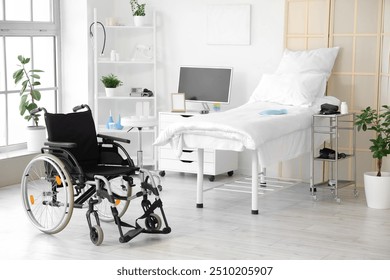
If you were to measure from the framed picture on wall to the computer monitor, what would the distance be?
16 cm

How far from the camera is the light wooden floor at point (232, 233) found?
4.95 m

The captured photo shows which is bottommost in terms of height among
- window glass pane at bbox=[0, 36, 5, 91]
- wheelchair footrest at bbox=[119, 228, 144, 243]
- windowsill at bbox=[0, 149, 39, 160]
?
wheelchair footrest at bbox=[119, 228, 144, 243]

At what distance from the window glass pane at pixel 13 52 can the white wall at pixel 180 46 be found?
541mm

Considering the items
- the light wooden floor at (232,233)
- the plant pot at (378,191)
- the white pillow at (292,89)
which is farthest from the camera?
the white pillow at (292,89)

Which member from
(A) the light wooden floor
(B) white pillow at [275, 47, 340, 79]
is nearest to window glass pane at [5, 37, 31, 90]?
(A) the light wooden floor

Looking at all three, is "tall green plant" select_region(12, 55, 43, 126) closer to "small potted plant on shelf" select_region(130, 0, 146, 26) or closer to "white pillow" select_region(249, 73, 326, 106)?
"small potted plant on shelf" select_region(130, 0, 146, 26)

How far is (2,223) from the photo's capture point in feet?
18.9

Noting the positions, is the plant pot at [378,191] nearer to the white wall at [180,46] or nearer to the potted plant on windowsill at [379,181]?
the potted plant on windowsill at [379,181]

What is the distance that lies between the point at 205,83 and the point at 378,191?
2262 mm

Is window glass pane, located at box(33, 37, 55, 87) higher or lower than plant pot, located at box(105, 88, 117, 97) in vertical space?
higher

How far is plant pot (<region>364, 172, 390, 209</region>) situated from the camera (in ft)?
20.4

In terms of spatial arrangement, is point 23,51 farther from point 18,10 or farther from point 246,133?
point 246,133

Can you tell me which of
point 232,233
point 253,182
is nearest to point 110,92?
point 253,182

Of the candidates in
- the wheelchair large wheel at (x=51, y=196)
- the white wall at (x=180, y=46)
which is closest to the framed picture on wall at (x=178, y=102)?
the white wall at (x=180, y=46)
